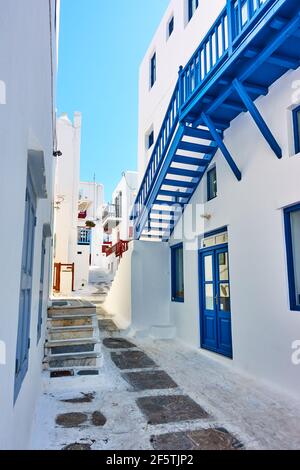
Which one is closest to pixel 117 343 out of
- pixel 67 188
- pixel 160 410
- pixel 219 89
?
pixel 160 410

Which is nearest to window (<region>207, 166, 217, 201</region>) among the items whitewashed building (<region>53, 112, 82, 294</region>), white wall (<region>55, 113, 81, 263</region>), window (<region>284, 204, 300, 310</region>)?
window (<region>284, 204, 300, 310</region>)

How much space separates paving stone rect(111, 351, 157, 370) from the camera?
205 inches

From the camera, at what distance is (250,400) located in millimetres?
3768

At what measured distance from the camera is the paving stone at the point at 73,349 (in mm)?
4832

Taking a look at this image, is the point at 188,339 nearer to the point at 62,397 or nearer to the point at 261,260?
the point at 261,260

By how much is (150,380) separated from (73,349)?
4.21 ft

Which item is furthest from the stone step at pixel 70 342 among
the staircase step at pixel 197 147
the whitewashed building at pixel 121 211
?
the whitewashed building at pixel 121 211

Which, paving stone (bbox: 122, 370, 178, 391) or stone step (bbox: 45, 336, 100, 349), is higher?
stone step (bbox: 45, 336, 100, 349)

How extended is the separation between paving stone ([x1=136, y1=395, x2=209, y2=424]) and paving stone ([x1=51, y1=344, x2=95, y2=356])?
1406 millimetres

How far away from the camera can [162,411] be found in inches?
136

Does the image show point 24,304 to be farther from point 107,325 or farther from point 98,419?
point 107,325

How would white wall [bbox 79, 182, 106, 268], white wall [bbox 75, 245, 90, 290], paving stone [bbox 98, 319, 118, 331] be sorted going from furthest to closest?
white wall [bbox 79, 182, 106, 268]
white wall [bbox 75, 245, 90, 290]
paving stone [bbox 98, 319, 118, 331]

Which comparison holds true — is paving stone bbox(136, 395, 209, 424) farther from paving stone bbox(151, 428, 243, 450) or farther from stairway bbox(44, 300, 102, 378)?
stairway bbox(44, 300, 102, 378)
